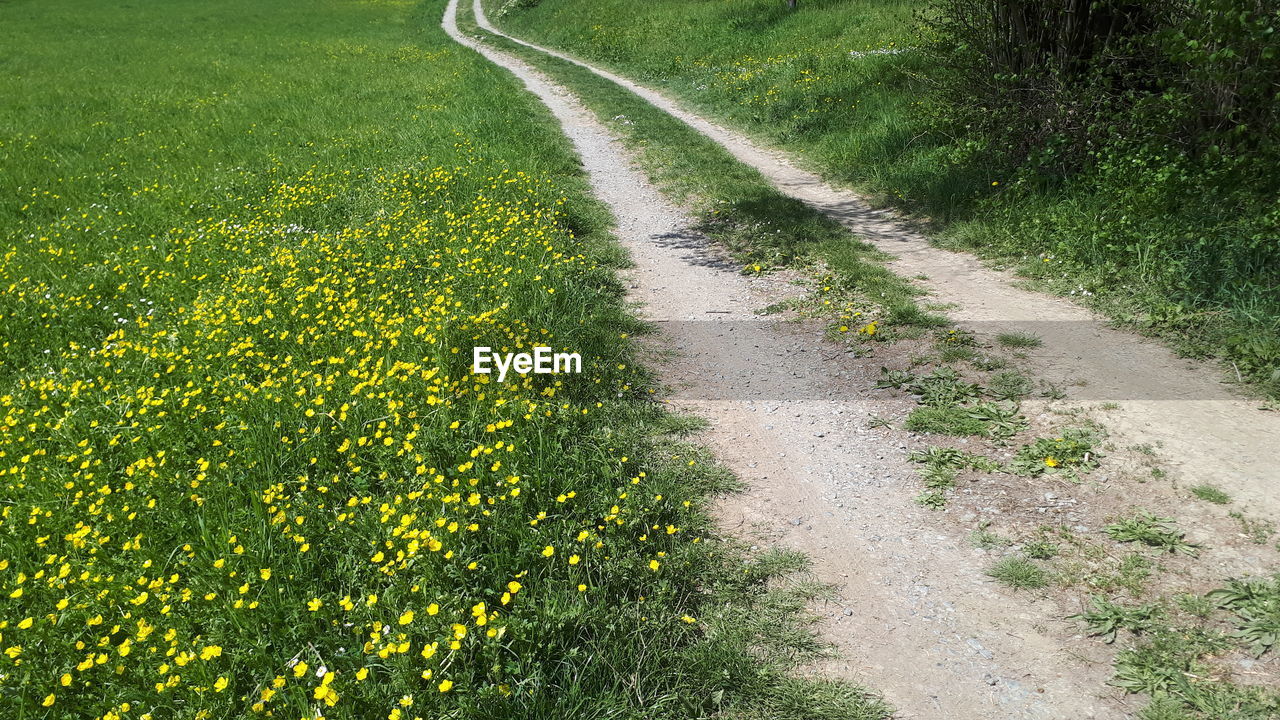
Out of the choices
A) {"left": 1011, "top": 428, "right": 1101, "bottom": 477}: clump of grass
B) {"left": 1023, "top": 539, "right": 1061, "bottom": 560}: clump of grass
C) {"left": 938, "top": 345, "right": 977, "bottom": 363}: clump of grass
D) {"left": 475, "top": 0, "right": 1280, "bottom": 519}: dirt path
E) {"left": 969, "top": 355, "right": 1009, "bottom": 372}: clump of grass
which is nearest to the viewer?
{"left": 1023, "top": 539, "right": 1061, "bottom": 560}: clump of grass

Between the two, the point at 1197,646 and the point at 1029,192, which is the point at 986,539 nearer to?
the point at 1197,646

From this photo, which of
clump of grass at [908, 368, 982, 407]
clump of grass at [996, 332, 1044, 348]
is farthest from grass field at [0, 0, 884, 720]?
clump of grass at [996, 332, 1044, 348]

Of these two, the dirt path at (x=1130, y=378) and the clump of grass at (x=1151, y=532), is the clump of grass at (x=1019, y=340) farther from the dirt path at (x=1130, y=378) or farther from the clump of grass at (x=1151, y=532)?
the clump of grass at (x=1151, y=532)

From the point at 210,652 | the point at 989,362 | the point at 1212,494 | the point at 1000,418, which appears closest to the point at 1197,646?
the point at 1212,494

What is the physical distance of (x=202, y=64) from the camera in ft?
75.2

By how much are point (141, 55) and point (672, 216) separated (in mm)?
25487

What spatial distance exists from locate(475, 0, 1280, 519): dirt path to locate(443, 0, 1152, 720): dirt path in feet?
4.46

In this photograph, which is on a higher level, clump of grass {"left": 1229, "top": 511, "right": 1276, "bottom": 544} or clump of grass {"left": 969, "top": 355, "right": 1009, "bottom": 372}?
clump of grass {"left": 969, "top": 355, "right": 1009, "bottom": 372}

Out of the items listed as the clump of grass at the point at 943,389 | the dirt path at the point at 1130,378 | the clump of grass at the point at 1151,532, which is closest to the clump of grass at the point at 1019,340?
the dirt path at the point at 1130,378

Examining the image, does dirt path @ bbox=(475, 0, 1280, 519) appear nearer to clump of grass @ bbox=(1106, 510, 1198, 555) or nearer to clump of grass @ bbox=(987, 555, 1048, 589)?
clump of grass @ bbox=(1106, 510, 1198, 555)

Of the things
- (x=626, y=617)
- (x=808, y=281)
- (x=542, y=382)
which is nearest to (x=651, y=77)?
(x=808, y=281)

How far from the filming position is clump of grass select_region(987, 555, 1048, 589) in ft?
11.3

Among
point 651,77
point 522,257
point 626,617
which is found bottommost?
point 626,617

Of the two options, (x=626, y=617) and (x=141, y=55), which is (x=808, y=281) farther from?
(x=141, y=55)
